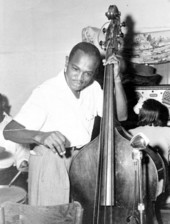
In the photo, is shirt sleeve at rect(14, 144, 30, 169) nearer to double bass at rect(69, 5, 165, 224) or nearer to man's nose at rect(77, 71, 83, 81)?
double bass at rect(69, 5, 165, 224)

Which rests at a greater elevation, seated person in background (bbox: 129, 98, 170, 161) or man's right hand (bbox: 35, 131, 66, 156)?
seated person in background (bbox: 129, 98, 170, 161)

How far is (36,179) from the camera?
1.65 m

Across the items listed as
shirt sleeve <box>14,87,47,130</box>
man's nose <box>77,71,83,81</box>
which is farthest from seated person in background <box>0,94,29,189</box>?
man's nose <box>77,71,83,81</box>

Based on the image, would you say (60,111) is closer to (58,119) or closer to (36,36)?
(58,119)

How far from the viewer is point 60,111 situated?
1.75m

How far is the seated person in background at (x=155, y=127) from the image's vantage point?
2843 mm

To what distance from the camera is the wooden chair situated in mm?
1342

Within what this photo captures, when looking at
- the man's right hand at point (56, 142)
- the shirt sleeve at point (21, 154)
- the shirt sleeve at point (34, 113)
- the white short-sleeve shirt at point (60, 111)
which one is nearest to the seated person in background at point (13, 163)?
the shirt sleeve at point (21, 154)

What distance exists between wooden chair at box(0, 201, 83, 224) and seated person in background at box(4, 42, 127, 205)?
0.92ft

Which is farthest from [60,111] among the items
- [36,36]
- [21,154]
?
[36,36]

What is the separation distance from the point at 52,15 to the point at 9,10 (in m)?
0.67

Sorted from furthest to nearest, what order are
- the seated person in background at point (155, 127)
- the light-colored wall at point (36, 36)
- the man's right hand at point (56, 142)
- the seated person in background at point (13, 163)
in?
the light-colored wall at point (36, 36), the seated person in background at point (13, 163), the seated person in background at point (155, 127), the man's right hand at point (56, 142)

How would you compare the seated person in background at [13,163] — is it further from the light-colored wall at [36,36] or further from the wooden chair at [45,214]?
the wooden chair at [45,214]

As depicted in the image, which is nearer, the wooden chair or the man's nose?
the wooden chair
